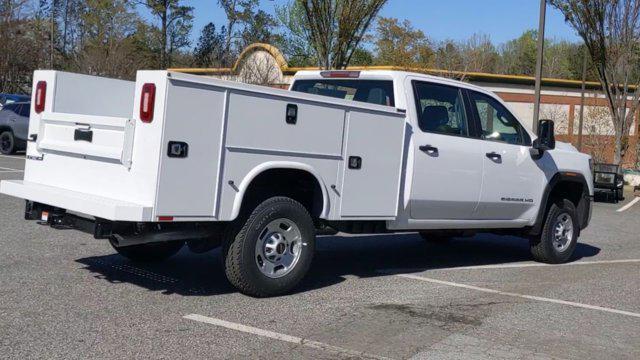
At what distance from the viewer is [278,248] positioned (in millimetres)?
6871

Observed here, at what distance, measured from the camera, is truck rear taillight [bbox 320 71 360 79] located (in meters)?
8.50

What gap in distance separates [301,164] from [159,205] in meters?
1.39

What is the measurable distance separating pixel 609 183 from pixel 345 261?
571 inches

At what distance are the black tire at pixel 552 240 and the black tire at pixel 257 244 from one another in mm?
3993

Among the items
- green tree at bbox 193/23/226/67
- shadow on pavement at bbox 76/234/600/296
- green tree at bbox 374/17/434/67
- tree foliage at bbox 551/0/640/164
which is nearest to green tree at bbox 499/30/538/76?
green tree at bbox 374/17/434/67

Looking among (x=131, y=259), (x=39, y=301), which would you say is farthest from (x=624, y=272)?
(x=39, y=301)

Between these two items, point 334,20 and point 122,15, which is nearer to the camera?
point 334,20

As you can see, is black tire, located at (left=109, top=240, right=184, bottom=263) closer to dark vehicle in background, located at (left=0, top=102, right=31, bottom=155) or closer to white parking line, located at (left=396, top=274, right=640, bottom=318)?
white parking line, located at (left=396, top=274, right=640, bottom=318)

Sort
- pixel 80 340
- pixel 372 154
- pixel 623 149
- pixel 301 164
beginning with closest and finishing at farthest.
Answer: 1. pixel 80 340
2. pixel 301 164
3. pixel 372 154
4. pixel 623 149

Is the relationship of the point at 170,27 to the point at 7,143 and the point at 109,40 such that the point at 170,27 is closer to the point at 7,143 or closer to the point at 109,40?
the point at 109,40

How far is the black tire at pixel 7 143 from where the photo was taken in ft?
75.9

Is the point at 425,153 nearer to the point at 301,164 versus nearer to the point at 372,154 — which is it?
the point at 372,154

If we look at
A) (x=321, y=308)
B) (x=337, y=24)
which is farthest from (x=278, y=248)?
(x=337, y=24)

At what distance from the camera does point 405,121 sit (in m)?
7.74
